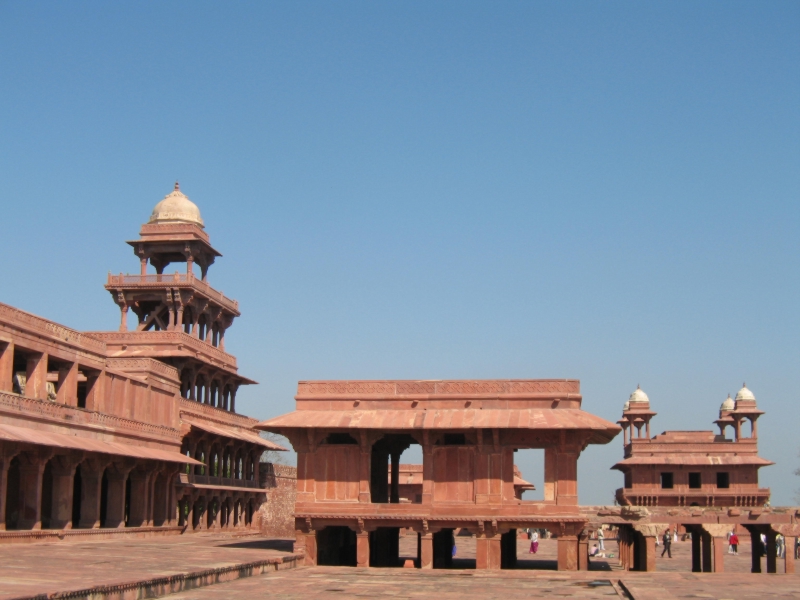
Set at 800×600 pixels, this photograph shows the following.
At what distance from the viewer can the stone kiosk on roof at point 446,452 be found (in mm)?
32031

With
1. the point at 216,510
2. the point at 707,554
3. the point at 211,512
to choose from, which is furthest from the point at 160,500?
the point at 707,554

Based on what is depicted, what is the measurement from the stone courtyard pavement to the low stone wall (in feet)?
94.2

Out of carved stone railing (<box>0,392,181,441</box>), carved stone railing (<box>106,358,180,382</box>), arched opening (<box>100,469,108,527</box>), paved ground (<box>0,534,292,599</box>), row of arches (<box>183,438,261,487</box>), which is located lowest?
paved ground (<box>0,534,292,599</box>)

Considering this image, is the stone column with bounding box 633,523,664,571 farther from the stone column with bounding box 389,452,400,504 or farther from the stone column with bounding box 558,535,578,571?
the stone column with bounding box 389,452,400,504

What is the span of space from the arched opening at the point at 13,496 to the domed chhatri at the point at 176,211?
22.1 m

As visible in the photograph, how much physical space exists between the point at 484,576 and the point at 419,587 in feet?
15.0

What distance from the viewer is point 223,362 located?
196 feet

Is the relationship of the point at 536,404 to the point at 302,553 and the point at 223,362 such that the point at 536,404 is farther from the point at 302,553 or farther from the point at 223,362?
the point at 223,362

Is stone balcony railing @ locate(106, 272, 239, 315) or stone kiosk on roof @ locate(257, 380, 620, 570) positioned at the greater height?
stone balcony railing @ locate(106, 272, 239, 315)

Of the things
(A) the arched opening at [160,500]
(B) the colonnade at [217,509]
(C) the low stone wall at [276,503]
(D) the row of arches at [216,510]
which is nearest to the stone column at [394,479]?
(A) the arched opening at [160,500]

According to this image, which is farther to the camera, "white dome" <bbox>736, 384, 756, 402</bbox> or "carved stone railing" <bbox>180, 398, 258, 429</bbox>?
"white dome" <bbox>736, 384, 756, 402</bbox>

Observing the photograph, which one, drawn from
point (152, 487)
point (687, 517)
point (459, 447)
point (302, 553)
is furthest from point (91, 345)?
point (687, 517)

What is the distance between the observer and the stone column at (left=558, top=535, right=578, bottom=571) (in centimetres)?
3188

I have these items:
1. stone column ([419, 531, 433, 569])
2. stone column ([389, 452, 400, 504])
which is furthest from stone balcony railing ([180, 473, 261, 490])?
stone column ([419, 531, 433, 569])
